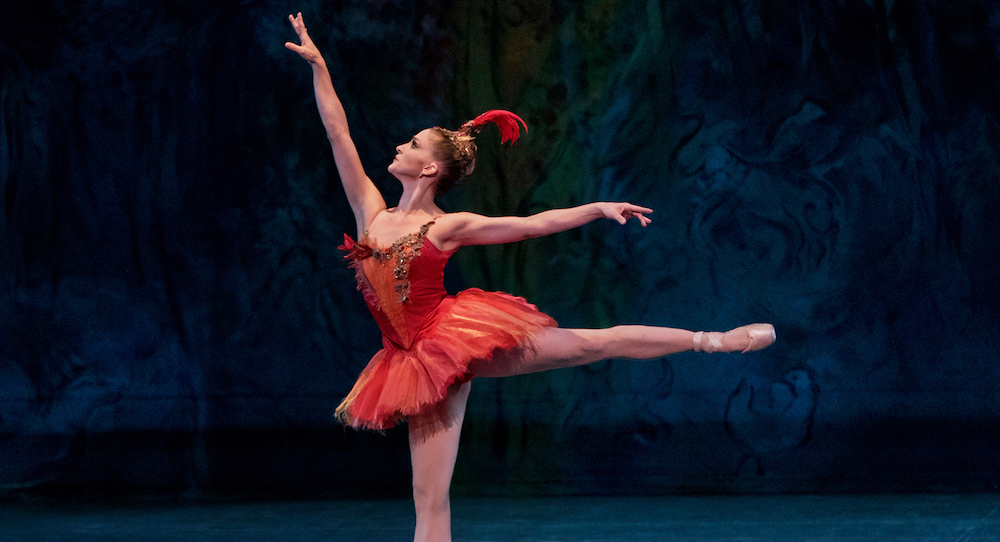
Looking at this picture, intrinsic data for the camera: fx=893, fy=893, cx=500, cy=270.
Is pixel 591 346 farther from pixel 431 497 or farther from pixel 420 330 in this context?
pixel 431 497

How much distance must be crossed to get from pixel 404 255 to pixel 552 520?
1598mm

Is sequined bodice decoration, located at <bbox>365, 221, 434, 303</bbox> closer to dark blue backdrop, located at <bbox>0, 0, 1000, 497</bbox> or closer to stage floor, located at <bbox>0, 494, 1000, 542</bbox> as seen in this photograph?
stage floor, located at <bbox>0, 494, 1000, 542</bbox>

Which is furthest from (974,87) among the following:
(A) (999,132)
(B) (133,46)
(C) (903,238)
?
(B) (133,46)

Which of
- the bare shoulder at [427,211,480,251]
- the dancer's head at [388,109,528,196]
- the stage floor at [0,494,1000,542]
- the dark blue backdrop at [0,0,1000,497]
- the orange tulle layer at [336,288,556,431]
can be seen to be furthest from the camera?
the dark blue backdrop at [0,0,1000,497]

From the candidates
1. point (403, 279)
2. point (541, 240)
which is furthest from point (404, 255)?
point (541, 240)

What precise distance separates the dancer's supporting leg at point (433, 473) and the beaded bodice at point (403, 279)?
0.80ft

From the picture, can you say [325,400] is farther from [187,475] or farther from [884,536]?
[884,536]

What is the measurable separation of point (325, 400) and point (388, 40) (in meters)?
1.67

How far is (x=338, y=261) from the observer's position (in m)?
4.08

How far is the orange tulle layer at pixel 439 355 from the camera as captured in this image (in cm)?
Answer: 229

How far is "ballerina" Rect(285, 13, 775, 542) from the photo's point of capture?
233 centimetres

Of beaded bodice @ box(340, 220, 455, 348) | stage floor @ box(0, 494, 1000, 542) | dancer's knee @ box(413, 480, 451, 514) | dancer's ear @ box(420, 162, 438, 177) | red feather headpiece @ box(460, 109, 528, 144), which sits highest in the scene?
red feather headpiece @ box(460, 109, 528, 144)

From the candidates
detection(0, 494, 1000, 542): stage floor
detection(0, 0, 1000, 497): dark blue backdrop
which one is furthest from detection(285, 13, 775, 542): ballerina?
detection(0, 0, 1000, 497): dark blue backdrop

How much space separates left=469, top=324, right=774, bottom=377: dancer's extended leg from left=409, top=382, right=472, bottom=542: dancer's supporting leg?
19cm
